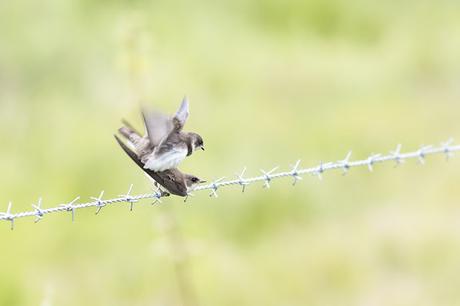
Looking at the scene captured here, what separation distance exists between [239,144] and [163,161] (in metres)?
6.39

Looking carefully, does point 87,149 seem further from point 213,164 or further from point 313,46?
point 313,46

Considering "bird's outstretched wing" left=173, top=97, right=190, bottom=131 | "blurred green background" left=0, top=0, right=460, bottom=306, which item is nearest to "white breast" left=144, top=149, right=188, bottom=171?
"bird's outstretched wing" left=173, top=97, right=190, bottom=131

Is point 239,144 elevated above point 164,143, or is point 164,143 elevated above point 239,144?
point 239,144

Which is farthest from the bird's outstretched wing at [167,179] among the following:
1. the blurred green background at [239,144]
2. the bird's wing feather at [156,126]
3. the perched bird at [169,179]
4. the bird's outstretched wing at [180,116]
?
the blurred green background at [239,144]

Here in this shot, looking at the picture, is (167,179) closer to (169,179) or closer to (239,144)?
(169,179)

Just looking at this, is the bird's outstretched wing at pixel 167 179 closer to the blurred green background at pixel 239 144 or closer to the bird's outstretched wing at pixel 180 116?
the bird's outstretched wing at pixel 180 116

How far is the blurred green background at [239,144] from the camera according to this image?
9266mm

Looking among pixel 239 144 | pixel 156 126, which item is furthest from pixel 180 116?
pixel 239 144

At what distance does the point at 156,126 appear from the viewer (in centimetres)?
477

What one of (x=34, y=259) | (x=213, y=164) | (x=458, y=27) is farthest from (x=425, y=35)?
(x=34, y=259)

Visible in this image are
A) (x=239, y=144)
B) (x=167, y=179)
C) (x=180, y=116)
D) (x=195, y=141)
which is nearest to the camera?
(x=167, y=179)

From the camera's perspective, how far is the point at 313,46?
13.8 m

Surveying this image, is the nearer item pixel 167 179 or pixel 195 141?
pixel 167 179

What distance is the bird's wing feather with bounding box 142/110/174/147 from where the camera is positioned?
184 inches
